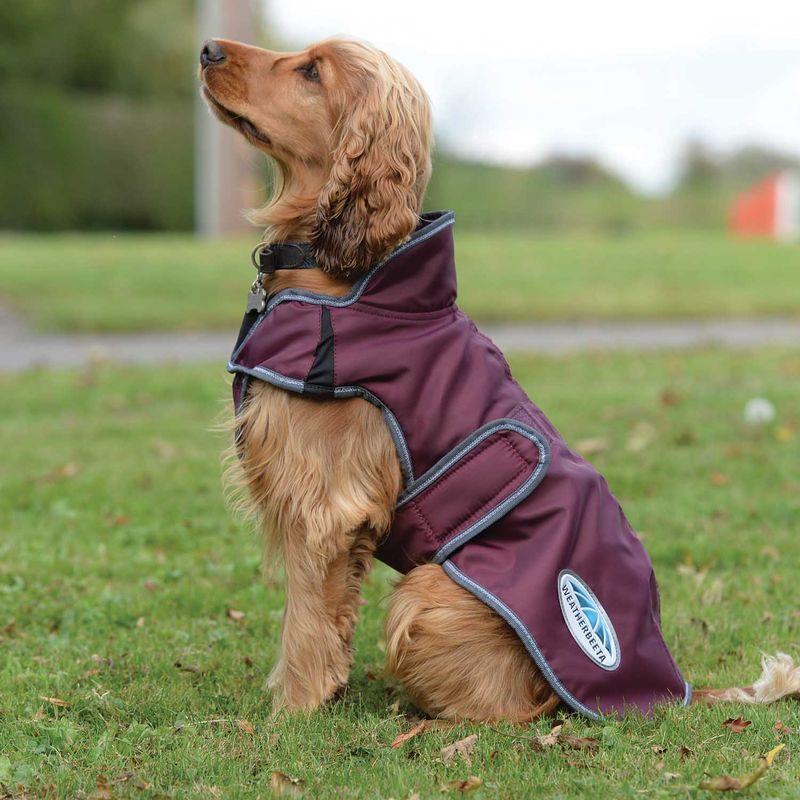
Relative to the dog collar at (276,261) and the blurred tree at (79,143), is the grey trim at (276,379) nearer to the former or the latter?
the dog collar at (276,261)

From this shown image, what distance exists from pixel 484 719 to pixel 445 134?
29274 millimetres

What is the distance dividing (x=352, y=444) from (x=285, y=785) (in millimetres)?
1096

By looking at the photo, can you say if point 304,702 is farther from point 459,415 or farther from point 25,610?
point 25,610

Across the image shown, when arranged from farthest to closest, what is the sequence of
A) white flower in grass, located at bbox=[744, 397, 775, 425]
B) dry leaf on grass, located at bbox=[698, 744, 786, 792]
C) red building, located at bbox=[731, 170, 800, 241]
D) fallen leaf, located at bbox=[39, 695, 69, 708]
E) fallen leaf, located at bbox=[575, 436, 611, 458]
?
red building, located at bbox=[731, 170, 800, 241] → white flower in grass, located at bbox=[744, 397, 775, 425] → fallen leaf, located at bbox=[575, 436, 611, 458] → fallen leaf, located at bbox=[39, 695, 69, 708] → dry leaf on grass, located at bbox=[698, 744, 786, 792]

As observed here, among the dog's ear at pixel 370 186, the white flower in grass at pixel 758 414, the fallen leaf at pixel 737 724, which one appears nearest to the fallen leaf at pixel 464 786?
the fallen leaf at pixel 737 724

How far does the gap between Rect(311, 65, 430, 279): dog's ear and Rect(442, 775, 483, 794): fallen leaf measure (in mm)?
1636

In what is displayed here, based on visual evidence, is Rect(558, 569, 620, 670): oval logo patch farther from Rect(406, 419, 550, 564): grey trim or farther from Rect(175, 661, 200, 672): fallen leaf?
Rect(175, 661, 200, 672): fallen leaf

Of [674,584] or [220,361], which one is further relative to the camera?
[220,361]

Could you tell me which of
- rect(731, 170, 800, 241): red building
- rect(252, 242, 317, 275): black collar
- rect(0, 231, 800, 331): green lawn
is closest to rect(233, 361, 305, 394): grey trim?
rect(252, 242, 317, 275): black collar

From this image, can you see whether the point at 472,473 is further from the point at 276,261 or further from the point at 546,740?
the point at 276,261

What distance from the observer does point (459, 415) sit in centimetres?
365

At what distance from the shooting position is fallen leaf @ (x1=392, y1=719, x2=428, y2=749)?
3.57 m

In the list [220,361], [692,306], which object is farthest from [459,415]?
[692,306]

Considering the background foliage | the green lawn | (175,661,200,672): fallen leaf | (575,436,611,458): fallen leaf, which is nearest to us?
(175,661,200,672): fallen leaf
